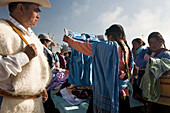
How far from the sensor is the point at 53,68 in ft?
6.82

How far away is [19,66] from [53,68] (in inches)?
42.5

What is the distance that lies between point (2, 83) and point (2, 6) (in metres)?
1.00

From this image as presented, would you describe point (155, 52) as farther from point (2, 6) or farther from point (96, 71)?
point (2, 6)

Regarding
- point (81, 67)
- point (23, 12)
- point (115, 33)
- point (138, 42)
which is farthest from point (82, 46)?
point (138, 42)

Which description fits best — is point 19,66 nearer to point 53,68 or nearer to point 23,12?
point 23,12

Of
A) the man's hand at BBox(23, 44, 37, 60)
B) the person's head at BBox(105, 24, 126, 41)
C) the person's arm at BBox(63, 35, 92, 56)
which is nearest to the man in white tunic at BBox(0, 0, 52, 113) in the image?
the man's hand at BBox(23, 44, 37, 60)

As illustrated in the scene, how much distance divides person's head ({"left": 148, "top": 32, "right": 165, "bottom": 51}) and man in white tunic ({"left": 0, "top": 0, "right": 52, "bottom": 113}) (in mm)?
2546

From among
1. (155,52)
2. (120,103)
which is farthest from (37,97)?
(155,52)

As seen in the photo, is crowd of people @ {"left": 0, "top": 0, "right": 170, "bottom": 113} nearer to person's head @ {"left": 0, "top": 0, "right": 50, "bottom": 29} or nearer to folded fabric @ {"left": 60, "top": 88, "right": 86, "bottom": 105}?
person's head @ {"left": 0, "top": 0, "right": 50, "bottom": 29}

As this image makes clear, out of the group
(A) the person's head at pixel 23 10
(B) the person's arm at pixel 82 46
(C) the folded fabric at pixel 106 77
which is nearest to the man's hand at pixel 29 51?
(A) the person's head at pixel 23 10

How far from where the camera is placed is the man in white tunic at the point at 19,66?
100 centimetres

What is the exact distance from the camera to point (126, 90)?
1938mm

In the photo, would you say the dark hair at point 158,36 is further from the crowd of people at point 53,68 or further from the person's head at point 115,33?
the person's head at point 115,33

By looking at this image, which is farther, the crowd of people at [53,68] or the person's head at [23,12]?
the person's head at [23,12]
